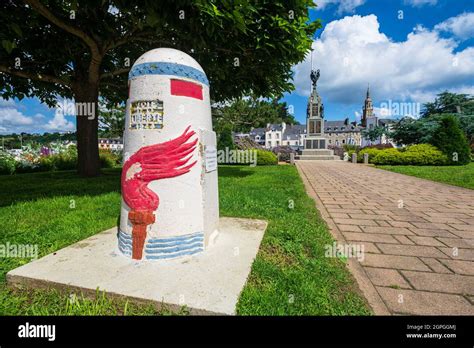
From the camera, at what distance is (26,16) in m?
7.07

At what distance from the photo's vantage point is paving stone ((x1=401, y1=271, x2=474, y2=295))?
7.89 ft

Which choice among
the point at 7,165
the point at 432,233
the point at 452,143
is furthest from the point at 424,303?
the point at 452,143

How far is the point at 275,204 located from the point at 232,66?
18.5ft

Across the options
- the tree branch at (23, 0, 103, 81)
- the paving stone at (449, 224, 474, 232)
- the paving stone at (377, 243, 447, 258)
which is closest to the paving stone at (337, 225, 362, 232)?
the paving stone at (377, 243, 447, 258)

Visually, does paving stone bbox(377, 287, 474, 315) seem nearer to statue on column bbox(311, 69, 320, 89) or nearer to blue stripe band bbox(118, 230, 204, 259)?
blue stripe band bbox(118, 230, 204, 259)

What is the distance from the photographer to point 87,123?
9.48m

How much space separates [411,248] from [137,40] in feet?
31.6

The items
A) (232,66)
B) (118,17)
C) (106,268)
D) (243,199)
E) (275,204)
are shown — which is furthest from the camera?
(232,66)

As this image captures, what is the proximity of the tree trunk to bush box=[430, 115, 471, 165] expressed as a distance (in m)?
24.7

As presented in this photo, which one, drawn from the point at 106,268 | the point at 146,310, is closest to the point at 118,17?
the point at 106,268

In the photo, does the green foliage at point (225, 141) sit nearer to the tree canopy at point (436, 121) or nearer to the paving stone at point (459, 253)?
the paving stone at point (459, 253)

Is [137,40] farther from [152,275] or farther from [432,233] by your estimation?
[432,233]
